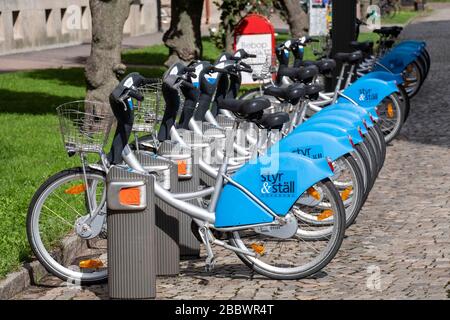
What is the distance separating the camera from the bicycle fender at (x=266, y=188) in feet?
23.6

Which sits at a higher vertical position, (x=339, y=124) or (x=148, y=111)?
(x=148, y=111)

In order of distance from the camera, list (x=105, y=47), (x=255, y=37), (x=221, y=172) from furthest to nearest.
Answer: (x=255, y=37) < (x=105, y=47) < (x=221, y=172)

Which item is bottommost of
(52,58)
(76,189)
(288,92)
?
(52,58)

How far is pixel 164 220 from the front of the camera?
7453 millimetres

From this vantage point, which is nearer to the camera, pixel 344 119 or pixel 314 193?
pixel 314 193

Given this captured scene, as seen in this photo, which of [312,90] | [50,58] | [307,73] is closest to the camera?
[312,90]

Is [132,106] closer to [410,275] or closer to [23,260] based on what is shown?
[23,260]

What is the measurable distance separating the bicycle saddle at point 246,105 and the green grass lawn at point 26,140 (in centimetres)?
156

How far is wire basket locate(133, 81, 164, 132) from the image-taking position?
7.69 meters

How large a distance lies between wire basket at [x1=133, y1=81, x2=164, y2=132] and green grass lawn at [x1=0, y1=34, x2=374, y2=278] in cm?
103

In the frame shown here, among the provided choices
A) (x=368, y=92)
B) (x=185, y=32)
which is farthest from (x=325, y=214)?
(x=185, y=32)

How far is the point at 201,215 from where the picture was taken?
731cm

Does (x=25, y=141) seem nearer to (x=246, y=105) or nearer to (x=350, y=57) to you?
(x=350, y=57)

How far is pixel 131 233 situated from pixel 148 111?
3.81 feet
